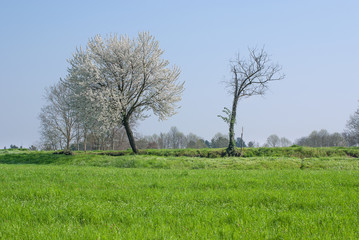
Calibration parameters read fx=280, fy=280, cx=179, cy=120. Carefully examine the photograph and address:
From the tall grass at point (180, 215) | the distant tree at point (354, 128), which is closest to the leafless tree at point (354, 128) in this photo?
the distant tree at point (354, 128)

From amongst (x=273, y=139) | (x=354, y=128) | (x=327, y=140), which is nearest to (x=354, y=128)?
(x=354, y=128)

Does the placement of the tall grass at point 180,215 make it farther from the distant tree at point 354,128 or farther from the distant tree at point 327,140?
the distant tree at point 327,140

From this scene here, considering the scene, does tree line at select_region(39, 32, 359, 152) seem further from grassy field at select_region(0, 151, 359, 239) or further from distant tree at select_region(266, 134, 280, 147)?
distant tree at select_region(266, 134, 280, 147)

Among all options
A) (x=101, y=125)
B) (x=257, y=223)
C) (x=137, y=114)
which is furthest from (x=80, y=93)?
(x=257, y=223)

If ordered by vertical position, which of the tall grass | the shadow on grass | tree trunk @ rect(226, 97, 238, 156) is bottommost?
the tall grass

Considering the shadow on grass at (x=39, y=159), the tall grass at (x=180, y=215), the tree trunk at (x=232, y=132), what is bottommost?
the tall grass at (x=180, y=215)

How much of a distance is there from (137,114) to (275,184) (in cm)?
2628

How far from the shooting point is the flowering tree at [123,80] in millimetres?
31172

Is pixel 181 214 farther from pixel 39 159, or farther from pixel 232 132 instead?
pixel 39 159

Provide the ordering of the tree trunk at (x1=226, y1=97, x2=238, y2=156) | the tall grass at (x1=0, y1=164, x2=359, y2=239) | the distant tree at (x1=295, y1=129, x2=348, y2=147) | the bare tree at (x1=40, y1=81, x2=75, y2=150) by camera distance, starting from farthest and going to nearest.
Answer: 1. the distant tree at (x1=295, y1=129, x2=348, y2=147)
2. the bare tree at (x1=40, y1=81, x2=75, y2=150)
3. the tree trunk at (x1=226, y1=97, x2=238, y2=156)
4. the tall grass at (x1=0, y1=164, x2=359, y2=239)

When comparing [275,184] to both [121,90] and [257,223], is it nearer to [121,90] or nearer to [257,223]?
[257,223]

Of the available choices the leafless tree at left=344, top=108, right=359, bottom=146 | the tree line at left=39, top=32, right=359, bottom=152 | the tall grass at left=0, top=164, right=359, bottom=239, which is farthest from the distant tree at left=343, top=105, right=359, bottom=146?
the tall grass at left=0, top=164, right=359, bottom=239

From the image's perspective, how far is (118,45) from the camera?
32969 millimetres

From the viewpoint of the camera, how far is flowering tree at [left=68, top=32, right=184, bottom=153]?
3117 cm
